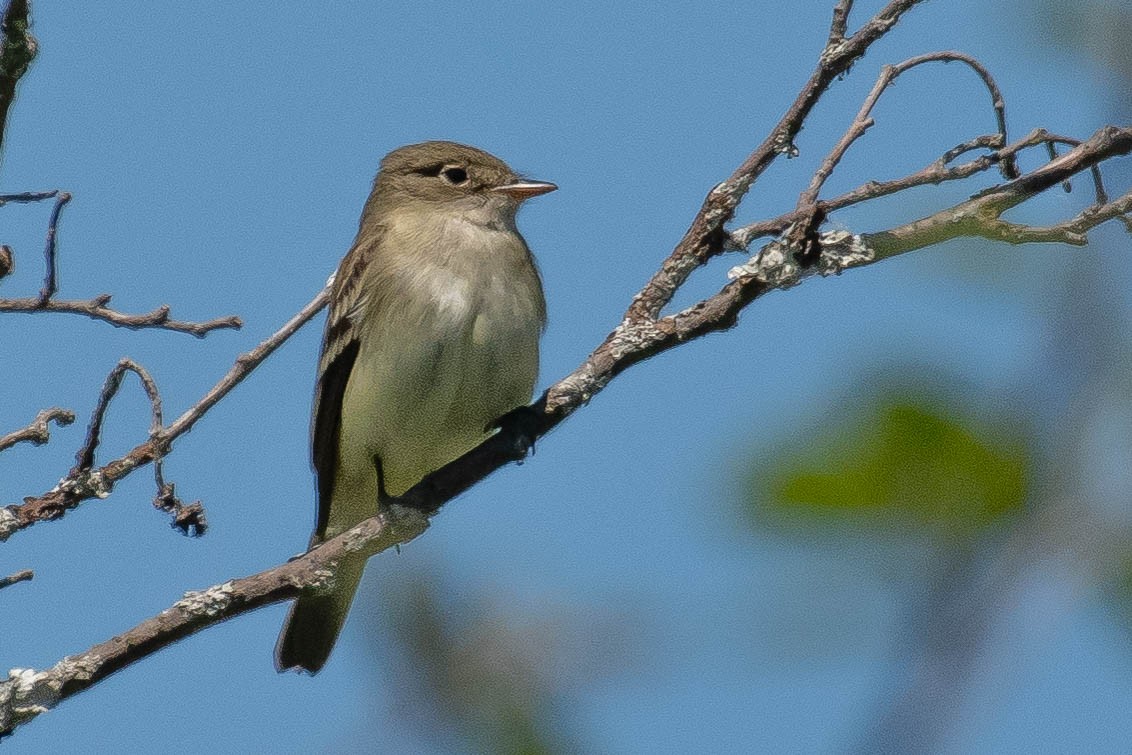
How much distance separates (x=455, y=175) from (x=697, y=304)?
345cm

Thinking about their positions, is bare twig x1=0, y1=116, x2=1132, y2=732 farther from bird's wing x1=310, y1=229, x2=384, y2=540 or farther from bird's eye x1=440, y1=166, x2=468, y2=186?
bird's eye x1=440, y1=166, x2=468, y2=186

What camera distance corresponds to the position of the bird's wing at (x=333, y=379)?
20.7 feet

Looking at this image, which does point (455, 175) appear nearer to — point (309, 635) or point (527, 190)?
point (527, 190)

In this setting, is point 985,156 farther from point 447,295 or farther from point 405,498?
point 447,295

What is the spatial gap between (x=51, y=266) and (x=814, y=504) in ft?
8.28

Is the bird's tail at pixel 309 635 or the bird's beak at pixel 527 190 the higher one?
the bird's beak at pixel 527 190

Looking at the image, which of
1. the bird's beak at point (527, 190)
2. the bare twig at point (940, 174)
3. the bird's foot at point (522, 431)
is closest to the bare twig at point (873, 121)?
the bare twig at point (940, 174)

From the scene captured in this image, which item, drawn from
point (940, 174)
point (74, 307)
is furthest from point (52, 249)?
point (940, 174)

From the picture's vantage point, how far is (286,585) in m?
3.93

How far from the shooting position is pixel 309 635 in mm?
5746

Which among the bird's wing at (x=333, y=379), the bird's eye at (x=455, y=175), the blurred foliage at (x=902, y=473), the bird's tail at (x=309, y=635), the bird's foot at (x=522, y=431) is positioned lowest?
the bird's tail at (x=309, y=635)

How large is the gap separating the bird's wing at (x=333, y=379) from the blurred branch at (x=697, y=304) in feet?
A: 6.13

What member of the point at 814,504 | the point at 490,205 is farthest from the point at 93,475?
the point at 490,205

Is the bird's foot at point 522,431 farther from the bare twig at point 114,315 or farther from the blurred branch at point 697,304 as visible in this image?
the bare twig at point 114,315
